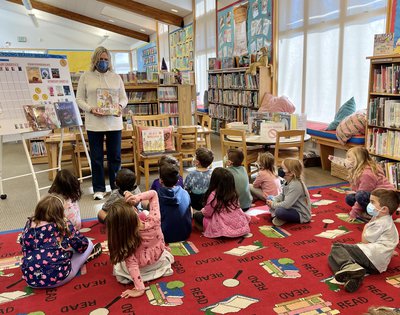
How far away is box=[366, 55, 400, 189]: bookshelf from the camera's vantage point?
3.86 meters

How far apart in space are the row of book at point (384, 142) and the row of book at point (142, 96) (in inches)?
146

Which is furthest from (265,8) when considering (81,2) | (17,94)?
(81,2)

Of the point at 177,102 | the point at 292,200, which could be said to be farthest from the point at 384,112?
the point at 177,102

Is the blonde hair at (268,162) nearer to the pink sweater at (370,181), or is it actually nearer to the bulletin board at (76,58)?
the pink sweater at (370,181)

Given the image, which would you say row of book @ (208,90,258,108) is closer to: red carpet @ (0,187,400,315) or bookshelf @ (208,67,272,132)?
bookshelf @ (208,67,272,132)

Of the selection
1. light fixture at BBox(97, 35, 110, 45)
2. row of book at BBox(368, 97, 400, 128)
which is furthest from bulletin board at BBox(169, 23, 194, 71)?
row of book at BBox(368, 97, 400, 128)

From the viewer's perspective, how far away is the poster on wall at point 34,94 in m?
3.69

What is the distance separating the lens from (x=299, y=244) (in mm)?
2828

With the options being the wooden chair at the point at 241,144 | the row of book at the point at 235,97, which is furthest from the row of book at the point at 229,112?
the wooden chair at the point at 241,144

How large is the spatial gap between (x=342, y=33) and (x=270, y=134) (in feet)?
7.81

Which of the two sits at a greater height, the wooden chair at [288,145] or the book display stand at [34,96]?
the book display stand at [34,96]

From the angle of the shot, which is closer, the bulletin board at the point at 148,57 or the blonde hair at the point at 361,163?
the blonde hair at the point at 361,163

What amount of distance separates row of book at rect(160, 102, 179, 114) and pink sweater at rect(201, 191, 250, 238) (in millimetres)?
3710

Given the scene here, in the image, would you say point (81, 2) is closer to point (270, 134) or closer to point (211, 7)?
point (211, 7)
